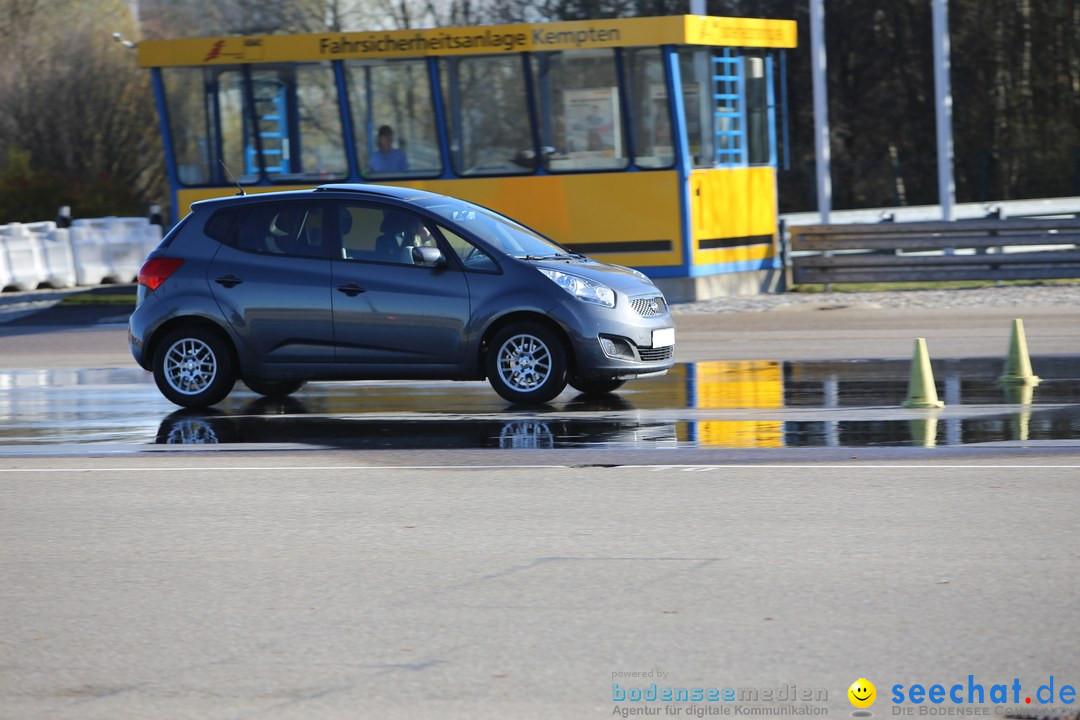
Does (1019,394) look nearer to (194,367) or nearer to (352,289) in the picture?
(352,289)

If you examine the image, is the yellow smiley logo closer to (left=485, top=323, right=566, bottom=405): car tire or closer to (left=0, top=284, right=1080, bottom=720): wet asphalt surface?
(left=0, top=284, right=1080, bottom=720): wet asphalt surface

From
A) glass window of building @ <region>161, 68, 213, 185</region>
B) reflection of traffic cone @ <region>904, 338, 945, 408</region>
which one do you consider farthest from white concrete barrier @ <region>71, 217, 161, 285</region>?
reflection of traffic cone @ <region>904, 338, 945, 408</region>

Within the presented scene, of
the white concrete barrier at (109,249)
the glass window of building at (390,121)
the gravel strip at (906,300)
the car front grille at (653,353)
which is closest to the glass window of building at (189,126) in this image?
the glass window of building at (390,121)

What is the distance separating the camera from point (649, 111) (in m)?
21.3

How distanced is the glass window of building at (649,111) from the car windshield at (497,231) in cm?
820

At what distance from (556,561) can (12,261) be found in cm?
2279

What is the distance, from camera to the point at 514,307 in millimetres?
12188

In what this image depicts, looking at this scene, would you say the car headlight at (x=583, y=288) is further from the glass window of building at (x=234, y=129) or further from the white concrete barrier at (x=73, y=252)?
the white concrete barrier at (x=73, y=252)

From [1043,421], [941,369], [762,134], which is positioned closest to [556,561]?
[1043,421]

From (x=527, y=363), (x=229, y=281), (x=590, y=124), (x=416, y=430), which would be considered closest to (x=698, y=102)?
(x=590, y=124)

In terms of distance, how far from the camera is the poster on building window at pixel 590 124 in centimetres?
2144

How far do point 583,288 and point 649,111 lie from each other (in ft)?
31.2

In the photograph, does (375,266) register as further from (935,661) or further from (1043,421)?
(935,661)

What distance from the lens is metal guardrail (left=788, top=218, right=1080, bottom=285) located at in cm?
2228
